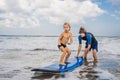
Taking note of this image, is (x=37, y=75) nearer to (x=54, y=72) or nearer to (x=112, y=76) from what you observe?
(x=54, y=72)

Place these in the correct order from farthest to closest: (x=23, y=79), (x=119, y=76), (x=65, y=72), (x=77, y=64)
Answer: (x=77, y=64) < (x=65, y=72) < (x=119, y=76) < (x=23, y=79)

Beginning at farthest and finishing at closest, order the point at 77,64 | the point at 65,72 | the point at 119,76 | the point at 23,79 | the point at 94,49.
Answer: the point at 94,49
the point at 77,64
the point at 65,72
the point at 119,76
the point at 23,79

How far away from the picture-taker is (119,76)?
911cm

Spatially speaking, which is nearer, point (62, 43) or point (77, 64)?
point (62, 43)

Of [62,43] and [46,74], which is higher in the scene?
[62,43]

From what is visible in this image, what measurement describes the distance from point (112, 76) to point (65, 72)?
1.82m

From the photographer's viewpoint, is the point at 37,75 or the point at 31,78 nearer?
the point at 31,78

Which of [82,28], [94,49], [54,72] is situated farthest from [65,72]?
[94,49]

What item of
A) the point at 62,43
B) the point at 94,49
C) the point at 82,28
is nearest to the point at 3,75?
the point at 62,43

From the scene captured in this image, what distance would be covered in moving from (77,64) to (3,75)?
12.1 feet

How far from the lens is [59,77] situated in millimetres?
8898

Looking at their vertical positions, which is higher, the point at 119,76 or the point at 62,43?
the point at 62,43

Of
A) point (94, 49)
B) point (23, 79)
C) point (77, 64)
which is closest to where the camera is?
point (23, 79)

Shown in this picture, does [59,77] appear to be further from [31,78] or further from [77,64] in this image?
[77,64]
